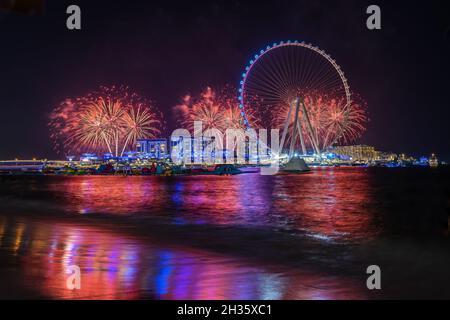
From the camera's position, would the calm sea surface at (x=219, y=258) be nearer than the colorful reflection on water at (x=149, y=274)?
No

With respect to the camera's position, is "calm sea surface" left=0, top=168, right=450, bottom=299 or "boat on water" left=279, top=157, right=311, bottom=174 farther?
"boat on water" left=279, top=157, right=311, bottom=174

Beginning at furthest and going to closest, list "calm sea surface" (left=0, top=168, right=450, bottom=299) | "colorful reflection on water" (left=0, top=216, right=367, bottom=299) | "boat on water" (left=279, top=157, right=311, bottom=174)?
"boat on water" (left=279, top=157, right=311, bottom=174) → "calm sea surface" (left=0, top=168, right=450, bottom=299) → "colorful reflection on water" (left=0, top=216, right=367, bottom=299)

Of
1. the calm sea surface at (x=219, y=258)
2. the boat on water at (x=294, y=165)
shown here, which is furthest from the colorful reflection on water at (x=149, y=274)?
the boat on water at (x=294, y=165)

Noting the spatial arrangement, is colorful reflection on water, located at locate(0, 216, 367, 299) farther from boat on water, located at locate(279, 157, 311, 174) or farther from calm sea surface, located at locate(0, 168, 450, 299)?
boat on water, located at locate(279, 157, 311, 174)

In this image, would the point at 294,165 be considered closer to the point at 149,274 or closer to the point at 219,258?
the point at 219,258

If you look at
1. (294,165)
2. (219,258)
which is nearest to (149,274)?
(219,258)

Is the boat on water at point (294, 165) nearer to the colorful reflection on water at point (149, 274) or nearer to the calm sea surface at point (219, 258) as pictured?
the calm sea surface at point (219, 258)

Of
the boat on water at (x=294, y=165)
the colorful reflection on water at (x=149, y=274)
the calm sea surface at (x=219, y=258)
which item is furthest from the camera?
the boat on water at (x=294, y=165)

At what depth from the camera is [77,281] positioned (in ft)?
31.0

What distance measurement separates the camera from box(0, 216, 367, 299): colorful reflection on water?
882 centimetres

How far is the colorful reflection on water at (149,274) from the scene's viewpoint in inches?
347

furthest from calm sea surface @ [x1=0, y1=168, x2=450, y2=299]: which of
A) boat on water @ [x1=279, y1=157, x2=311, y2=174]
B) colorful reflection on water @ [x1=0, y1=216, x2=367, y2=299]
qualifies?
boat on water @ [x1=279, y1=157, x2=311, y2=174]

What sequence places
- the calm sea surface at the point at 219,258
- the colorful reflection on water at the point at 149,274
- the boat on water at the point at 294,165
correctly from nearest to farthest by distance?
the colorful reflection on water at the point at 149,274
the calm sea surface at the point at 219,258
the boat on water at the point at 294,165
